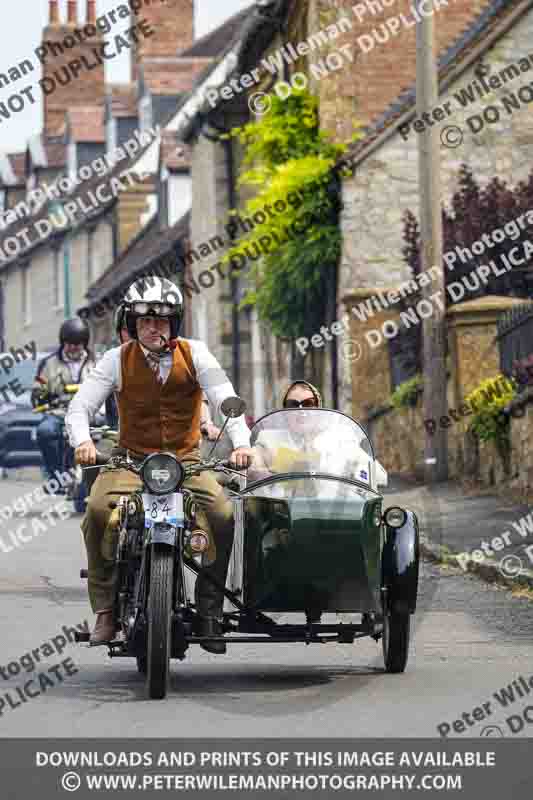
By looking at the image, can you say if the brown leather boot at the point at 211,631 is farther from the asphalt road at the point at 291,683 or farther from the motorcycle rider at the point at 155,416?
the asphalt road at the point at 291,683

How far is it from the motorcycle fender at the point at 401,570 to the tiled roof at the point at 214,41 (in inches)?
1745

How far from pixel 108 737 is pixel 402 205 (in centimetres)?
2186

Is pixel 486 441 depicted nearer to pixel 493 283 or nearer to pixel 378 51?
pixel 493 283

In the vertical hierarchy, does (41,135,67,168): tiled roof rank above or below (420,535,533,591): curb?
above

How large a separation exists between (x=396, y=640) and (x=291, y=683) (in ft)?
1.73

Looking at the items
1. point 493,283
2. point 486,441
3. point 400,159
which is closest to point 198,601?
point 486,441

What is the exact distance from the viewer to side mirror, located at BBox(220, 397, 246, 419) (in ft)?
27.1

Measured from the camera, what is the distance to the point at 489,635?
34.1ft

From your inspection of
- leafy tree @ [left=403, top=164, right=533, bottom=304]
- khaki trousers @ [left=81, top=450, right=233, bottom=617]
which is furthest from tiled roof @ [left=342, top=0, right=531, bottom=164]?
khaki trousers @ [left=81, top=450, right=233, bottom=617]

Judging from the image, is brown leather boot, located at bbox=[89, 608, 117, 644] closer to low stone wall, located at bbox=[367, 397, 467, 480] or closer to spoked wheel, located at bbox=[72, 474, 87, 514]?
spoked wheel, located at bbox=[72, 474, 87, 514]

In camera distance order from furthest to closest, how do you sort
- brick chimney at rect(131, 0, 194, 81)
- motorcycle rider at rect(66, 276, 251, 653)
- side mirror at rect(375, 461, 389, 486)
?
brick chimney at rect(131, 0, 194, 81) → side mirror at rect(375, 461, 389, 486) → motorcycle rider at rect(66, 276, 251, 653)

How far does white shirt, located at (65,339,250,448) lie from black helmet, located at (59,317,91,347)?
27.8 feet

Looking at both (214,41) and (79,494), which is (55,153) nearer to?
(214,41)

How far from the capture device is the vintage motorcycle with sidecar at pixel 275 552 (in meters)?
8.05
